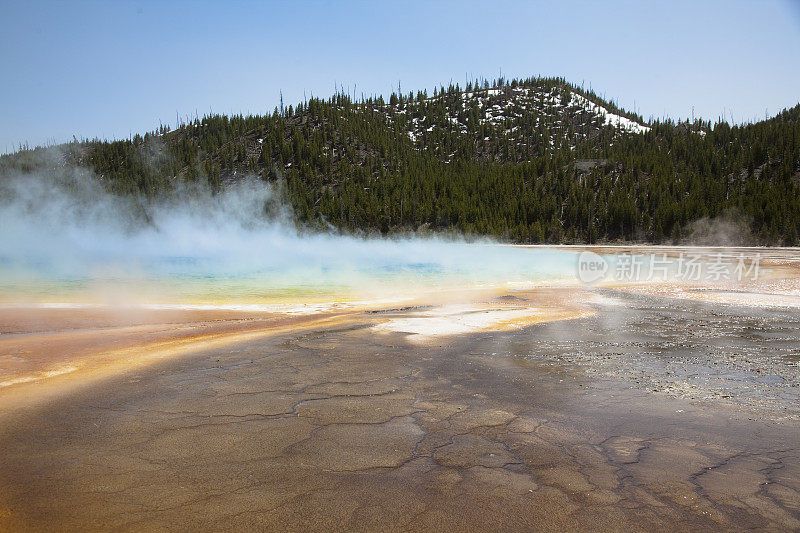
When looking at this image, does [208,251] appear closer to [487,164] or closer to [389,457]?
[389,457]

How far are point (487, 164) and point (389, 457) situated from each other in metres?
135

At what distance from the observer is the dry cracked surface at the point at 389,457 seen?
396cm

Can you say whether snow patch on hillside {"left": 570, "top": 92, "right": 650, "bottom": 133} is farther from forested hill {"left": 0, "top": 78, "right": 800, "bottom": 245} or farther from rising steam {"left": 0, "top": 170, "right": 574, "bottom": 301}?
rising steam {"left": 0, "top": 170, "right": 574, "bottom": 301}

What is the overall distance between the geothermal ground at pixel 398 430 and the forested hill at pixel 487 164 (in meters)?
78.3

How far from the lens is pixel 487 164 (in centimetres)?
13538

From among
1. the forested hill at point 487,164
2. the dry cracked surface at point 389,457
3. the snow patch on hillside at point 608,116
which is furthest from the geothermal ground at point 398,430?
the snow patch on hillside at point 608,116

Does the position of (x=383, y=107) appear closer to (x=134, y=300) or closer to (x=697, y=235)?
(x=697, y=235)

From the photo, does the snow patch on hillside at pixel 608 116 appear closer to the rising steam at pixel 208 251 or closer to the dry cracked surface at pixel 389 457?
the rising steam at pixel 208 251

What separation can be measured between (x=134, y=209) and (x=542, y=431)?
135 meters

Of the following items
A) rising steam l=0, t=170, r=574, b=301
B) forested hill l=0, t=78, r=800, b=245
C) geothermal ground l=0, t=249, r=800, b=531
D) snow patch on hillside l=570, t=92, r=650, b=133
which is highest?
snow patch on hillside l=570, t=92, r=650, b=133

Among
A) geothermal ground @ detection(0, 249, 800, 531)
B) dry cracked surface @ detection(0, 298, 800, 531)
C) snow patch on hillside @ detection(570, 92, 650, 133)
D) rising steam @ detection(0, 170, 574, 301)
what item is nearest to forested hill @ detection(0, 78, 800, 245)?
snow patch on hillside @ detection(570, 92, 650, 133)

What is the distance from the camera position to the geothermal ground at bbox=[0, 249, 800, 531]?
159 inches

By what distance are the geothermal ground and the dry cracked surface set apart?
0.02m

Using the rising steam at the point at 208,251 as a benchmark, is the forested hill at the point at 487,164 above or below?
above
